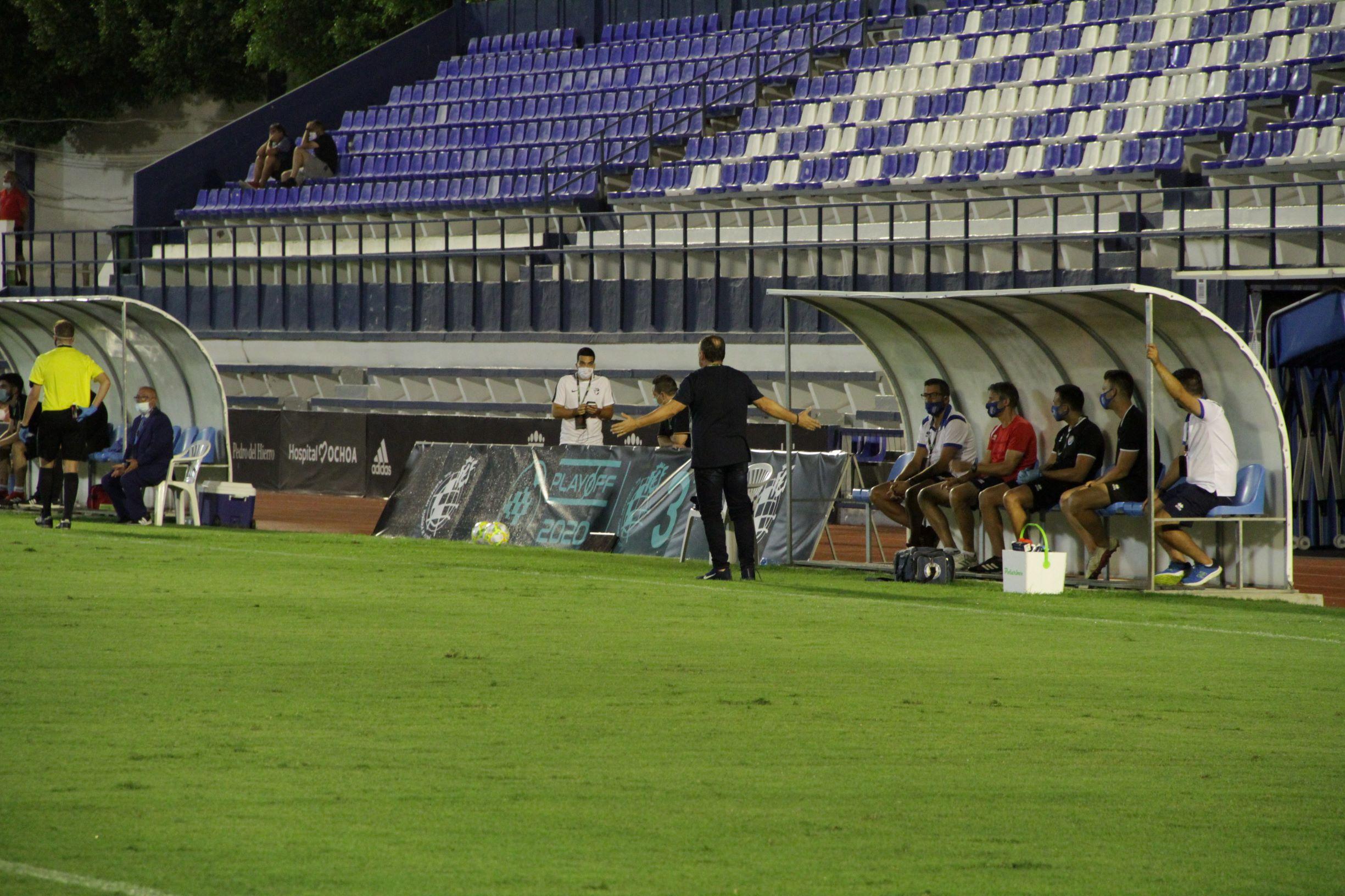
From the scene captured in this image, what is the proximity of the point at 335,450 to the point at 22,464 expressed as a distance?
4.62 m

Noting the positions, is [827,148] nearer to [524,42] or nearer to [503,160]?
[503,160]

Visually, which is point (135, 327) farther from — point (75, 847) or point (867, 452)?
point (75, 847)

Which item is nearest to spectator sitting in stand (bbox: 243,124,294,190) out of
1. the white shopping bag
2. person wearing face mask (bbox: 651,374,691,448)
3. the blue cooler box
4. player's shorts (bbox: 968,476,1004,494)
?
the blue cooler box

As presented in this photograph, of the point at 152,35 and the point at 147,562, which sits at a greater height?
the point at 152,35

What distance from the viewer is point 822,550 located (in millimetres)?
19297

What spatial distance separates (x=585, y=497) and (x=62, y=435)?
18.0 feet

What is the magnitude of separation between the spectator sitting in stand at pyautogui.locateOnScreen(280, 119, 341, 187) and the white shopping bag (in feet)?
75.6

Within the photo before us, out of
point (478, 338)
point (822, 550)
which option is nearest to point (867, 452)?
point (822, 550)

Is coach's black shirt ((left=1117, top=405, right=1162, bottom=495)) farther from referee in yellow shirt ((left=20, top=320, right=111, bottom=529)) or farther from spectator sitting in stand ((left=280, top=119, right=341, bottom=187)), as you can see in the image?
spectator sitting in stand ((left=280, top=119, right=341, bottom=187))

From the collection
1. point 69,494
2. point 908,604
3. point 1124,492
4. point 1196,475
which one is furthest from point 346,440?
point 1196,475

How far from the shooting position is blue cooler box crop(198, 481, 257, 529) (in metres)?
20.8

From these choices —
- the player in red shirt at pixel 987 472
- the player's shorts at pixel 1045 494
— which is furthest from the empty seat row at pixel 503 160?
the player's shorts at pixel 1045 494

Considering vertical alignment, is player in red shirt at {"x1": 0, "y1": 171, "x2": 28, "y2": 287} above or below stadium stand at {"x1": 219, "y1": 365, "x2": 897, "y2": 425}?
above

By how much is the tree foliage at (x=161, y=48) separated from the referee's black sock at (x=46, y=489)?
75.6 ft
